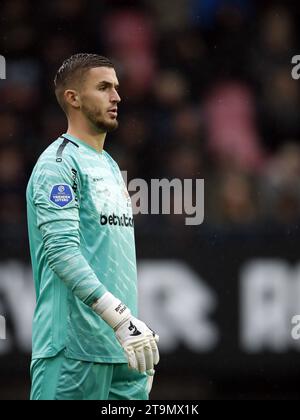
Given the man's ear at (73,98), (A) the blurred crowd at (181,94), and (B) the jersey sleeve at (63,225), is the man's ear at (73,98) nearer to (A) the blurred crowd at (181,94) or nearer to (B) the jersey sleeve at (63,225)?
(B) the jersey sleeve at (63,225)

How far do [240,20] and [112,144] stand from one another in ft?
6.69

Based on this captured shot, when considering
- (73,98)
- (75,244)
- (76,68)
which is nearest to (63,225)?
(75,244)

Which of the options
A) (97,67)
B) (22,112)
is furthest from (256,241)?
(97,67)

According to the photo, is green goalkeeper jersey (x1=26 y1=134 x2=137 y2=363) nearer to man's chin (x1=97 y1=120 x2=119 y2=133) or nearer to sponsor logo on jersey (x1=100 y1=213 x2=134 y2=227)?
sponsor logo on jersey (x1=100 y1=213 x2=134 y2=227)

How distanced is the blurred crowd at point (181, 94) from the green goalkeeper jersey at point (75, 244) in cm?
368

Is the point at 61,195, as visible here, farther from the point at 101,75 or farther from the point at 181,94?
the point at 181,94

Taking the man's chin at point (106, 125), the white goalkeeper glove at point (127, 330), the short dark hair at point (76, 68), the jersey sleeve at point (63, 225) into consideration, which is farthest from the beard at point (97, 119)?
the white goalkeeper glove at point (127, 330)

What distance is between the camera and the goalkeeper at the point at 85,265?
478cm

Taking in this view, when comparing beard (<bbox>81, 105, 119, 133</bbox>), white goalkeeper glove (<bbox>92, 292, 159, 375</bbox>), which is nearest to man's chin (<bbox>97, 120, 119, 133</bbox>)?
beard (<bbox>81, 105, 119, 133</bbox>)

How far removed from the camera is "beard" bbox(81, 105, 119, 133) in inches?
204

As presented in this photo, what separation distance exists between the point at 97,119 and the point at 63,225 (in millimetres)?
583

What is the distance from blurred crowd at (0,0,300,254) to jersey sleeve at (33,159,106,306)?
3829 millimetres

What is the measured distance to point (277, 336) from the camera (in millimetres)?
8586

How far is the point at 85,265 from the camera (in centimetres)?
480
